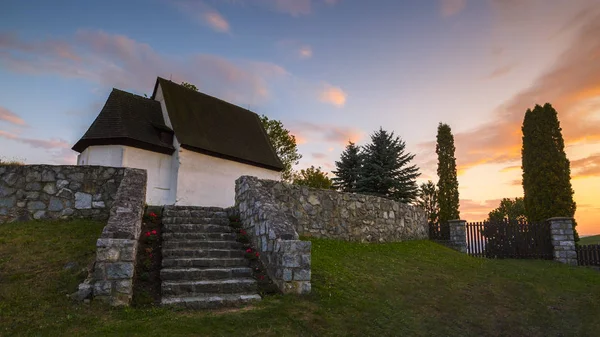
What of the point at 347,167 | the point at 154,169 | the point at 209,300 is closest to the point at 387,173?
the point at 347,167

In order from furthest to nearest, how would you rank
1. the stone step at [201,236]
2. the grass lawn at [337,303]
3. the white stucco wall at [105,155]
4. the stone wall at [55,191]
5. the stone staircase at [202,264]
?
the white stucco wall at [105,155], the stone wall at [55,191], the stone step at [201,236], the stone staircase at [202,264], the grass lawn at [337,303]

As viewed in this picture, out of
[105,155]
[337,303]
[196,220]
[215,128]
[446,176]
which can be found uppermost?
[215,128]

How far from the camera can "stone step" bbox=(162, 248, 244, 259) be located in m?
6.85

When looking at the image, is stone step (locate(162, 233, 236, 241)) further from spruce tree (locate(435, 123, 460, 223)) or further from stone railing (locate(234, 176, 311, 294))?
spruce tree (locate(435, 123, 460, 223))

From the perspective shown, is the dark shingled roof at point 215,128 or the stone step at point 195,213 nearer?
the stone step at point 195,213

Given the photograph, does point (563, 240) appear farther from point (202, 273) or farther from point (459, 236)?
point (202, 273)

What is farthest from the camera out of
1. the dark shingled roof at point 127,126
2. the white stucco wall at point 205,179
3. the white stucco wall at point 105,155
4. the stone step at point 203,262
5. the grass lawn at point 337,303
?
the white stucco wall at point 205,179

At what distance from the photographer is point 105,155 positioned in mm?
14281

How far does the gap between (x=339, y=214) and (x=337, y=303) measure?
556 cm

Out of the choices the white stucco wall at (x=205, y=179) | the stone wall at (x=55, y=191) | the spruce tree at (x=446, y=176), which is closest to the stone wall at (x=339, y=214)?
the stone wall at (x=55, y=191)

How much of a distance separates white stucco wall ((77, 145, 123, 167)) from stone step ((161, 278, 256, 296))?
389 inches

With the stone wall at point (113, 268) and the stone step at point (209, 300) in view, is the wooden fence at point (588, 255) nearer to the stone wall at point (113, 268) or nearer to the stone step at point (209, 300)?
the stone step at point (209, 300)

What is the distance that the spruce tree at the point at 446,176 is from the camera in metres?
23.1

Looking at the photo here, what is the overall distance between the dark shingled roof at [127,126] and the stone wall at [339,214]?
7645mm
